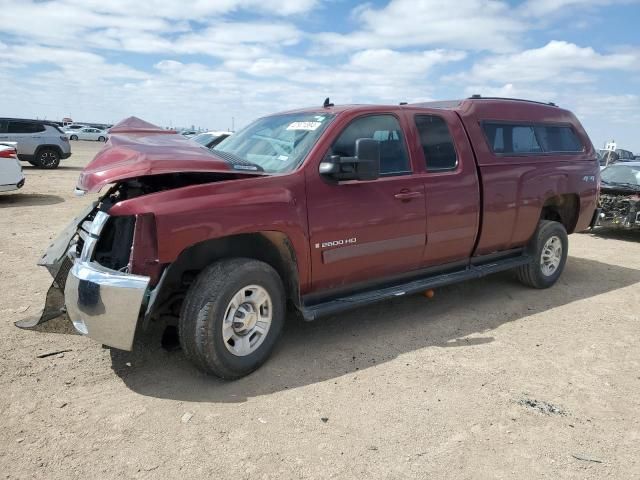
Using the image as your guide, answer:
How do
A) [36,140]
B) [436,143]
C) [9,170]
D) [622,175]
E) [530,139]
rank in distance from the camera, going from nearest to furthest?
1. [436,143]
2. [530,139]
3. [622,175]
4. [9,170]
5. [36,140]

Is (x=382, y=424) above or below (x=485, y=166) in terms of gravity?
below

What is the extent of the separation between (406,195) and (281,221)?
1274 millimetres

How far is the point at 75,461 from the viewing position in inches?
106

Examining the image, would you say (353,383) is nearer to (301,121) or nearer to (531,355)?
(531,355)

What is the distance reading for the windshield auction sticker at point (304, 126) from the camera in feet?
13.7

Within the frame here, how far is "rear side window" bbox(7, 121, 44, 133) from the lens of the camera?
18119mm

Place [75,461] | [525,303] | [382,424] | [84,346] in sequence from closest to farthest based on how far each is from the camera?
[75,461] → [382,424] → [84,346] → [525,303]

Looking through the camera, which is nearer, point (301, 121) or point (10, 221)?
point (301, 121)

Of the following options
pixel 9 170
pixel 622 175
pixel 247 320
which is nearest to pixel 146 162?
pixel 247 320

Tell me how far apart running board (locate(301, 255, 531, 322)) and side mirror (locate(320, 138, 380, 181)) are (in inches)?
38.5

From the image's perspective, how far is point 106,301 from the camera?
124 inches

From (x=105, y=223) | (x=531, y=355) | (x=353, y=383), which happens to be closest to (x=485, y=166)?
(x=531, y=355)

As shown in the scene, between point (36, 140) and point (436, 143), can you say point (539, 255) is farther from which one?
point (36, 140)

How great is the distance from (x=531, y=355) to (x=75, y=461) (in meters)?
3.39
